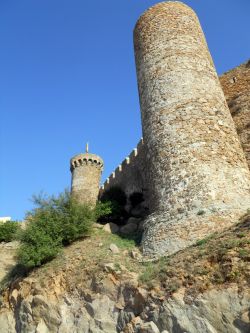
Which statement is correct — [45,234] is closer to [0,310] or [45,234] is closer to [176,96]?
[0,310]

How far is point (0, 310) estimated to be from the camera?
11930 millimetres

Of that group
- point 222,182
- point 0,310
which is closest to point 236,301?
point 222,182

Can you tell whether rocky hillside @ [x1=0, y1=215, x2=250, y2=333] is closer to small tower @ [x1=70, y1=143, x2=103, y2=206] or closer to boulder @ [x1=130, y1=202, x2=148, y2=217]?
boulder @ [x1=130, y1=202, x2=148, y2=217]

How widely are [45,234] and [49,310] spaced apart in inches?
114

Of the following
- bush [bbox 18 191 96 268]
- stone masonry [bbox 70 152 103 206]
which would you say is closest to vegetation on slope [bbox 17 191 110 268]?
bush [bbox 18 191 96 268]

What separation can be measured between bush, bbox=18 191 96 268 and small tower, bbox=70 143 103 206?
8.83 metres

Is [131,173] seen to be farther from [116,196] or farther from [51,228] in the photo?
[51,228]

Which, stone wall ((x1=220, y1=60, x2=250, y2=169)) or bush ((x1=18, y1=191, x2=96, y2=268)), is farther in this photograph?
stone wall ((x1=220, y1=60, x2=250, y2=169))

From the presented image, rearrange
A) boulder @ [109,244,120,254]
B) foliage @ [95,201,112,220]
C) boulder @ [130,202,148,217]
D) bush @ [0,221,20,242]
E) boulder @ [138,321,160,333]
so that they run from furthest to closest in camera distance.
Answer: bush @ [0,221,20,242]
boulder @ [130,202,148,217]
foliage @ [95,201,112,220]
boulder @ [109,244,120,254]
boulder @ [138,321,160,333]

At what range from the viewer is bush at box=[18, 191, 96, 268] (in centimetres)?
1184

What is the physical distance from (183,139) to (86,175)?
1422 cm

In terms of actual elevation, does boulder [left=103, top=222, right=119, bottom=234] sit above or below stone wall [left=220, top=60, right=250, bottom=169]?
below

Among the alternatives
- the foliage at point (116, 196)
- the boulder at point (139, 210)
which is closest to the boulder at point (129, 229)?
the boulder at point (139, 210)

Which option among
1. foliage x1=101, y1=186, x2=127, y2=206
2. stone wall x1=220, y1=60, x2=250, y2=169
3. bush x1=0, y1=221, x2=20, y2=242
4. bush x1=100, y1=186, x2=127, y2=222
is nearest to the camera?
stone wall x1=220, y1=60, x2=250, y2=169
